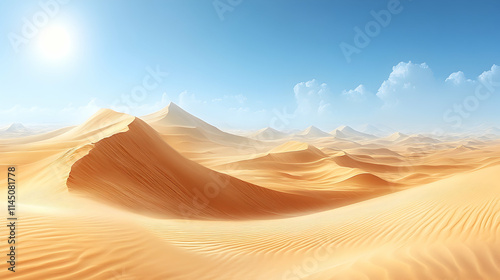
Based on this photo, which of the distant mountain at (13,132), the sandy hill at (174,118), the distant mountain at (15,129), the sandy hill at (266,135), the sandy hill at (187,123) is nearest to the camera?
the sandy hill at (187,123)

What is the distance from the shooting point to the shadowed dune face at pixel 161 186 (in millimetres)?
8016

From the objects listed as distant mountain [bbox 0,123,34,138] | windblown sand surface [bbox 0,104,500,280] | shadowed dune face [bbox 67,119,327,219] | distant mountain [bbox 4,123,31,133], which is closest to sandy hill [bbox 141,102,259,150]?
shadowed dune face [bbox 67,119,327,219]

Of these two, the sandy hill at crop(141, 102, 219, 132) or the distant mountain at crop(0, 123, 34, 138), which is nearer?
the sandy hill at crop(141, 102, 219, 132)

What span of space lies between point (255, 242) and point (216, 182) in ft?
25.0

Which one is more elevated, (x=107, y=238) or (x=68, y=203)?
(x=68, y=203)

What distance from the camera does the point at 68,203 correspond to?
5.98m

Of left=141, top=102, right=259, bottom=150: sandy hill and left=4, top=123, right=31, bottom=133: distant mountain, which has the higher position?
left=4, top=123, right=31, bottom=133: distant mountain

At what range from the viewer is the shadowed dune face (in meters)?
8.02

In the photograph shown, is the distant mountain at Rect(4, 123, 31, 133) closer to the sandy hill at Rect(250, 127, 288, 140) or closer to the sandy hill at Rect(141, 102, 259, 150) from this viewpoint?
the sandy hill at Rect(141, 102, 259, 150)

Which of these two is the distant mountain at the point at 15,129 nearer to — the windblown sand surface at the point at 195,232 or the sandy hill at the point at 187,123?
the sandy hill at the point at 187,123

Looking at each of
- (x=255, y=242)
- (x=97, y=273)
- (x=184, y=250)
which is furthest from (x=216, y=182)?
(x=97, y=273)

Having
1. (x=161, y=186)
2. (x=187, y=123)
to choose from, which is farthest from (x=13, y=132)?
(x=161, y=186)

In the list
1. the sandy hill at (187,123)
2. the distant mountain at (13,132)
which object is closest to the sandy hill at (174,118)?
the sandy hill at (187,123)

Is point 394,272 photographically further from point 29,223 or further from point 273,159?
point 273,159
